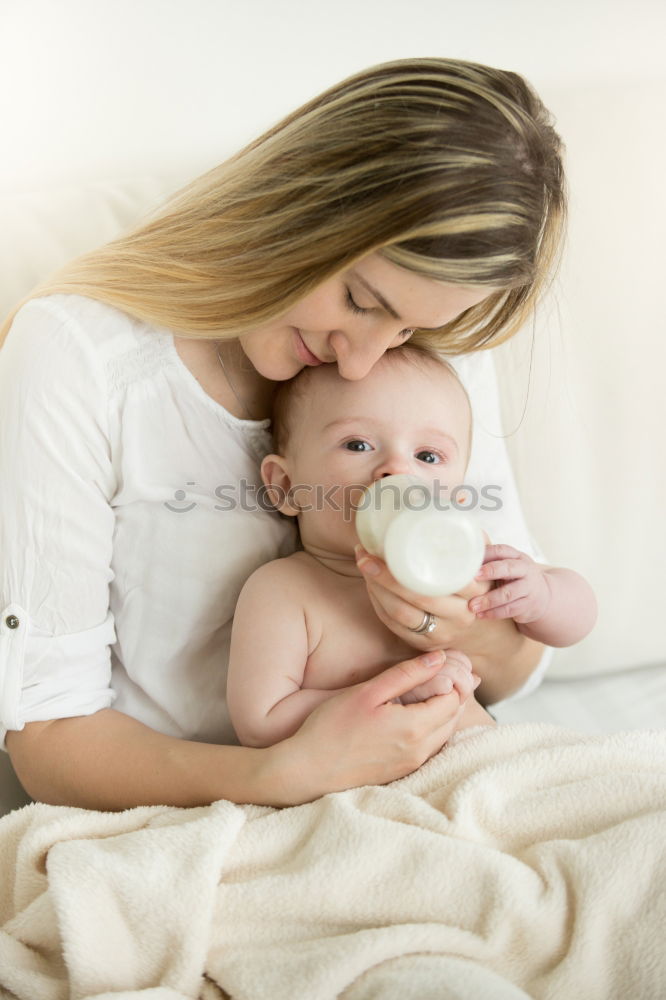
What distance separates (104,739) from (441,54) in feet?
4.89

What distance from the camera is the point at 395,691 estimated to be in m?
1.19

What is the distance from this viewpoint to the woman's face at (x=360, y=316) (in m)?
1.13

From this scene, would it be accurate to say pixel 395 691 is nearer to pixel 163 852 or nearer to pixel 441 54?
pixel 163 852

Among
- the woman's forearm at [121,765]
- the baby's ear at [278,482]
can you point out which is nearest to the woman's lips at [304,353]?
the baby's ear at [278,482]

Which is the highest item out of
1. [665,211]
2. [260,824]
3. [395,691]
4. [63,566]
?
[665,211]

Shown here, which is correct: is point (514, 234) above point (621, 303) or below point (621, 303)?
above

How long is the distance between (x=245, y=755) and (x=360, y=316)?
56 cm

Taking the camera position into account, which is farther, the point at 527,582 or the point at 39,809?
the point at 527,582

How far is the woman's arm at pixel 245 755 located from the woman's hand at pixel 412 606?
0.16 feet

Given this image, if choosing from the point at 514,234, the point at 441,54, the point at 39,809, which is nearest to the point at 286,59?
the point at 441,54

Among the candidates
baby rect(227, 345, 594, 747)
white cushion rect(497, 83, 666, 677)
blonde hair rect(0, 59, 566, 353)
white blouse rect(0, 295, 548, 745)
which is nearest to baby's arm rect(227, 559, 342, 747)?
baby rect(227, 345, 594, 747)

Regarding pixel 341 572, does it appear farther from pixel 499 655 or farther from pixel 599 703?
pixel 599 703

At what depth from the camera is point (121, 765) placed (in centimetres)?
122

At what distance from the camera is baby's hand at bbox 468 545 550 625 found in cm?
126
